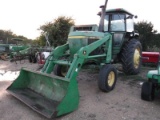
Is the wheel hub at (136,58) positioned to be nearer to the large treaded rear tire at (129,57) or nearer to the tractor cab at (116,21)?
the large treaded rear tire at (129,57)

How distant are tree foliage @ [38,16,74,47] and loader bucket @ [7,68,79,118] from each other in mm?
11166

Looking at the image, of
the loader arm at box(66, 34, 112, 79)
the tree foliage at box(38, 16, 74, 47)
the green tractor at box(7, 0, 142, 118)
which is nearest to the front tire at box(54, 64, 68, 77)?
the green tractor at box(7, 0, 142, 118)

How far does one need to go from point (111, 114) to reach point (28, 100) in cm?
184

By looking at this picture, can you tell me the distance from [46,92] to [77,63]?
3.38 feet

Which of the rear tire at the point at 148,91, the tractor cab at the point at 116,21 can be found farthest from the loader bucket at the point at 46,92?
the tractor cab at the point at 116,21

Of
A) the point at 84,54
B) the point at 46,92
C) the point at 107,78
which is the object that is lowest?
the point at 46,92

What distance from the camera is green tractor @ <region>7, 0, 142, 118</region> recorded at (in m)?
4.03

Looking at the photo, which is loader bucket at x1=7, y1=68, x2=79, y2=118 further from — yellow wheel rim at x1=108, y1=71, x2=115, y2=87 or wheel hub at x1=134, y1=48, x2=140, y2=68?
wheel hub at x1=134, y1=48, x2=140, y2=68

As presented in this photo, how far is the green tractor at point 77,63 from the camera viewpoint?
13.2ft

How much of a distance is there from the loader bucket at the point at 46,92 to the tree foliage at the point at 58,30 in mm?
11166

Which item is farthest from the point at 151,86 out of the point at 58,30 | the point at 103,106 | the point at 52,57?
the point at 58,30

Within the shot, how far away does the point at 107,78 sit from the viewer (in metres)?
4.90

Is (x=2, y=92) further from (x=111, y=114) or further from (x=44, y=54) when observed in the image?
(x=44, y=54)

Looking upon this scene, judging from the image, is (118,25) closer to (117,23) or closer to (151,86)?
(117,23)
